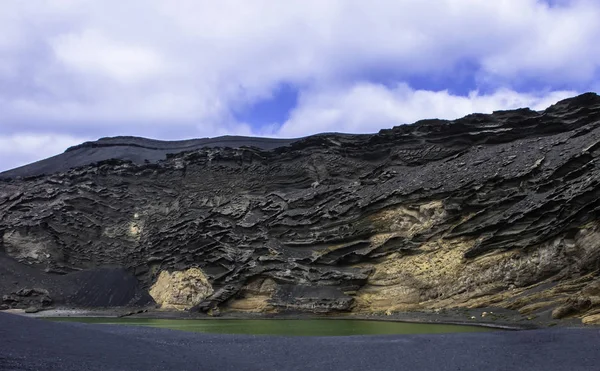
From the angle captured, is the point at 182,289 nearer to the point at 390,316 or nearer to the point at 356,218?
the point at 356,218

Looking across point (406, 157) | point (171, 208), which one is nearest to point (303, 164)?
Result: point (406, 157)

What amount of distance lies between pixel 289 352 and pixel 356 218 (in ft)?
61.4

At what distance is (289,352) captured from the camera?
12.7 meters

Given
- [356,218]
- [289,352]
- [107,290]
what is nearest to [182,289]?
Answer: [107,290]

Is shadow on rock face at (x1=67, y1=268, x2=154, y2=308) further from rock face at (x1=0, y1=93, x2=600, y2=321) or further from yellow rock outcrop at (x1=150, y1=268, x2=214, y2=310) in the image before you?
yellow rock outcrop at (x1=150, y1=268, x2=214, y2=310)

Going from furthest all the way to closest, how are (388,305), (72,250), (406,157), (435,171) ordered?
1. (72,250)
2. (406,157)
3. (435,171)
4. (388,305)

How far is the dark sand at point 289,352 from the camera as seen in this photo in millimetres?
9633

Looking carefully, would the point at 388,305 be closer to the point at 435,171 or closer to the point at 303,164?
the point at 435,171

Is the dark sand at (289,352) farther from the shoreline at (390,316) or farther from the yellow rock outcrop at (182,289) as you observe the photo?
the yellow rock outcrop at (182,289)

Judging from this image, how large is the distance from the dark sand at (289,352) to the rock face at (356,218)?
19.8 ft

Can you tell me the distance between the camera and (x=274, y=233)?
3400cm

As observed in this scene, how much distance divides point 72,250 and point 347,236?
78.0ft

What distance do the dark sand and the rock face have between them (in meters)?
6.05

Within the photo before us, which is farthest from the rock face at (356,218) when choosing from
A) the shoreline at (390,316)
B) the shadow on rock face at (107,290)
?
the shadow on rock face at (107,290)
